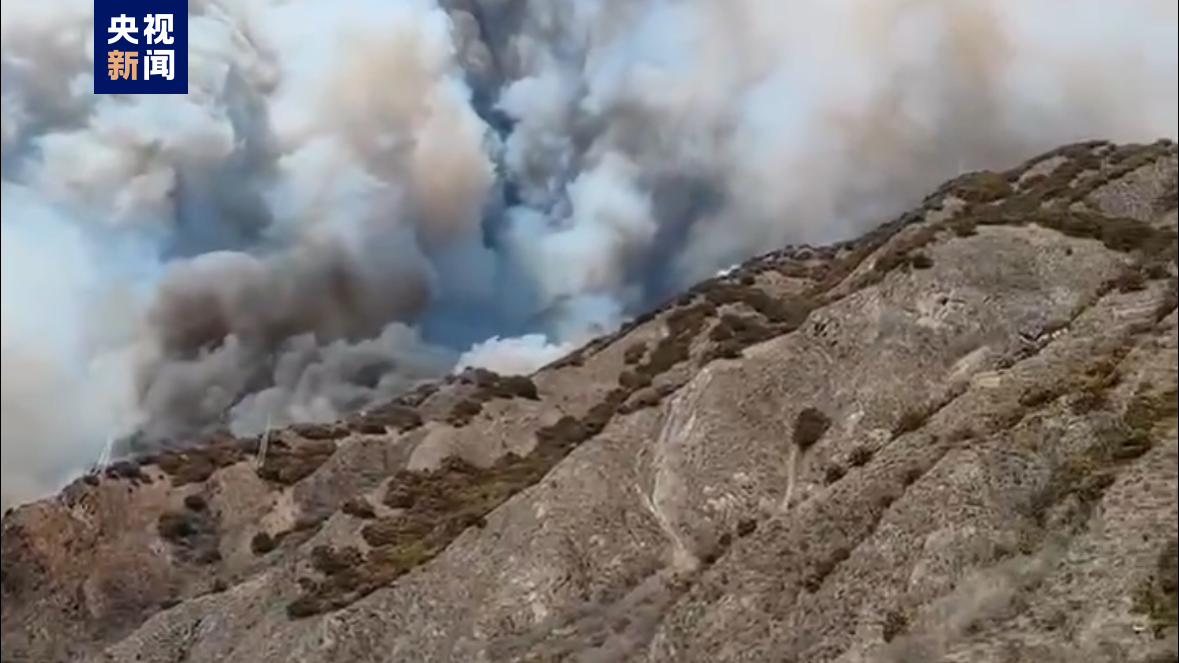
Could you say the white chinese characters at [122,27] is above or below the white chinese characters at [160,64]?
above

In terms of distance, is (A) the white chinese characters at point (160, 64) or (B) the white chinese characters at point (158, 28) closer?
(B) the white chinese characters at point (158, 28)

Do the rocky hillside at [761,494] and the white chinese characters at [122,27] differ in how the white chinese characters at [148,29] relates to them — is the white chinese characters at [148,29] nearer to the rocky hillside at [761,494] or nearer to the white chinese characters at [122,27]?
the white chinese characters at [122,27]

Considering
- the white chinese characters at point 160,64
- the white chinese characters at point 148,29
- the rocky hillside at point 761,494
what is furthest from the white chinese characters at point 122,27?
the rocky hillside at point 761,494

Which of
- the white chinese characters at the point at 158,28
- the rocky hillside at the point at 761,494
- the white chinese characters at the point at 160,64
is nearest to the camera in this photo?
the rocky hillside at the point at 761,494

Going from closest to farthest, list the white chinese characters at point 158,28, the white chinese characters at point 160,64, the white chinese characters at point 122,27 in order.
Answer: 1. the white chinese characters at point 122,27
2. the white chinese characters at point 158,28
3. the white chinese characters at point 160,64

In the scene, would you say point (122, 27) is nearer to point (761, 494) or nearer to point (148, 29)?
point (148, 29)
